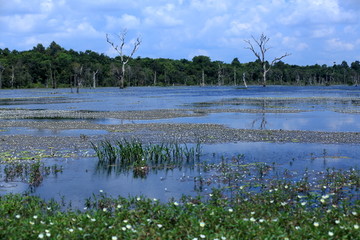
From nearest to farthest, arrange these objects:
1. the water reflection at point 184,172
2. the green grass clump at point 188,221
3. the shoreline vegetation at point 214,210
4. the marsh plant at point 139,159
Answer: the green grass clump at point 188,221
the shoreline vegetation at point 214,210
the water reflection at point 184,172
the marsh plant at point 139,159

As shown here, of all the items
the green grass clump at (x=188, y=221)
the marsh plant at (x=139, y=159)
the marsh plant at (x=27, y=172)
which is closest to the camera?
the green grass clump at (x=188, y=221)

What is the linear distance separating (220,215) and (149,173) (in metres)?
7.39

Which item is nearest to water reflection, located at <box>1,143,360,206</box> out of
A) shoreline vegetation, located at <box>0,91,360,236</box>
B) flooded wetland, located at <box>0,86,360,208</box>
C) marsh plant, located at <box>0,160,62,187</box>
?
flooded wetland, located at <box>0,86,360,208</box>

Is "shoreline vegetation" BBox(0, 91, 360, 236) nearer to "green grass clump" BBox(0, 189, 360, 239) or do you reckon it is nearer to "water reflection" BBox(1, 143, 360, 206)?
"green grass clump" BBox(0, 189, 360, 239)

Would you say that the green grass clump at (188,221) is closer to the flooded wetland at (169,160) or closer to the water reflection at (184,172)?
the flooded wetland at (169,160)

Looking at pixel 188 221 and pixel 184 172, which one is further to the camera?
pixel 184 172

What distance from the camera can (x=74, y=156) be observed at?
69.2 ft

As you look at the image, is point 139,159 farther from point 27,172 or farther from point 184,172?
point 27,172

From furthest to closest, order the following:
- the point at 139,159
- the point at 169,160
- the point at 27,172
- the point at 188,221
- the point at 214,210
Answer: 1. the point at 169,160
2. the point at 139,159
3. the point at 27,172
4. the point at 214,210
5. the point at 188,221

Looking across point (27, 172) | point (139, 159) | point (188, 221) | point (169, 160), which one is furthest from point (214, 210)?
point (27, 172)

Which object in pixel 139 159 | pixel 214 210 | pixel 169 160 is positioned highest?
pixel 214 210

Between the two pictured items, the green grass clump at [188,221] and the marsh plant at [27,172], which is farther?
the marsh plant at [27,172]

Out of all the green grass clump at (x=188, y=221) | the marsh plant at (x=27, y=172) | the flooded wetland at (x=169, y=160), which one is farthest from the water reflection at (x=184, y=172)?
the green grass clump at (x=188, y=221)

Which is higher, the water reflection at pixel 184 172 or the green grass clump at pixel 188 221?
the green grass clump at pixel 188 221
